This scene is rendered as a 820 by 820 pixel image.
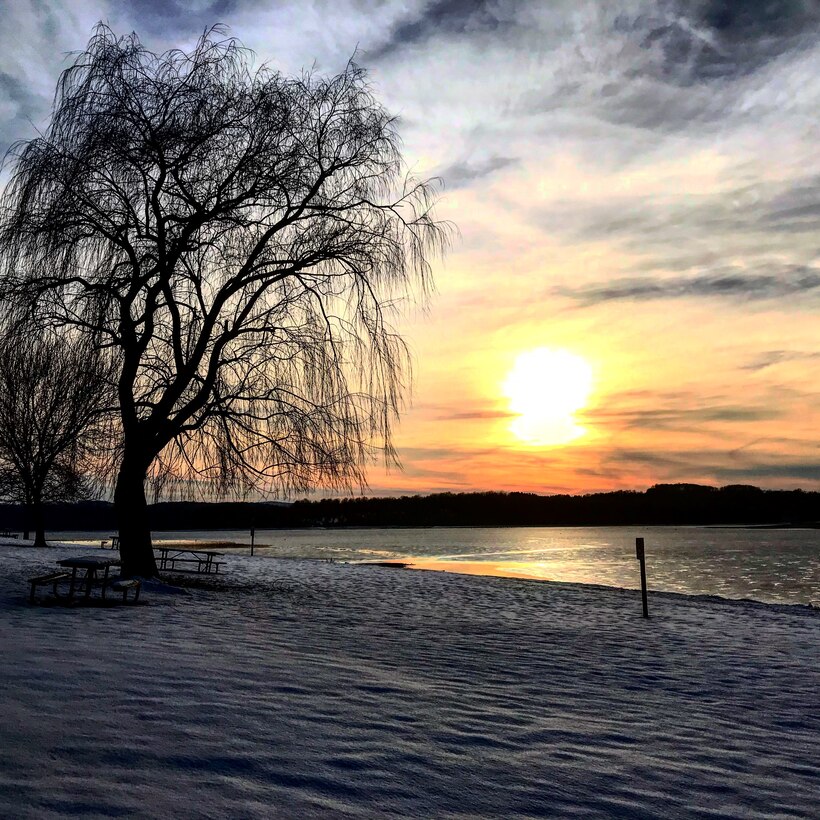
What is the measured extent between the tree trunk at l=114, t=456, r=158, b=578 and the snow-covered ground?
4.96 meters

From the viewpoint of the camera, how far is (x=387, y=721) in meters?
Result: 5.42

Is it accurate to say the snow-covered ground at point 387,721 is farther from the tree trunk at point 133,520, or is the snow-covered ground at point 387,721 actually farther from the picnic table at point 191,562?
the picnic table at point 191,562

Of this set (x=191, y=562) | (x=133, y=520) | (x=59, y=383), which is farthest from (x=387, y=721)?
(x=191, y=562)

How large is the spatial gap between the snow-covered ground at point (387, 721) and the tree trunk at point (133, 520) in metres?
4.96

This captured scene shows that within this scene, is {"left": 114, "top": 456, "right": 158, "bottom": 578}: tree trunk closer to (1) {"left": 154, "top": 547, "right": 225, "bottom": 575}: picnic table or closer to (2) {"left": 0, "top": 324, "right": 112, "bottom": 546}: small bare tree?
(2) {"left": 0, "top": 324, "right": 112, "bottom": 546}: small bare tree

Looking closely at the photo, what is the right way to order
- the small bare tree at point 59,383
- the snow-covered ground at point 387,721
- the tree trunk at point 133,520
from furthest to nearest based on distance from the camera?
the tree trunk at point 133,520, the small bare tree at point 59,383, the snow-covered ground at point 387,721

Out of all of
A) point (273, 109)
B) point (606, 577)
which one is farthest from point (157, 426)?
point (606, 577)

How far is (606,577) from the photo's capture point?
107ft

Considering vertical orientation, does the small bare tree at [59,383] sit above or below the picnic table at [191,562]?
above

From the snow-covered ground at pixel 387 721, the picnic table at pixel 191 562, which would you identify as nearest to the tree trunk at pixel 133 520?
the picnic table at pixel 191 562

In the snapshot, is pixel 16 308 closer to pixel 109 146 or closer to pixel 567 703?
pixel 109 146

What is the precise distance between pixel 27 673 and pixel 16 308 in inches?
353

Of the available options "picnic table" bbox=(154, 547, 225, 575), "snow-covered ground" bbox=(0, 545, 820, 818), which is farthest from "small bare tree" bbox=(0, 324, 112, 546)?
"picnic table" bbox=(154, 547, 225, 575)

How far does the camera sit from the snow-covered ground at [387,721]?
13.0 ft
